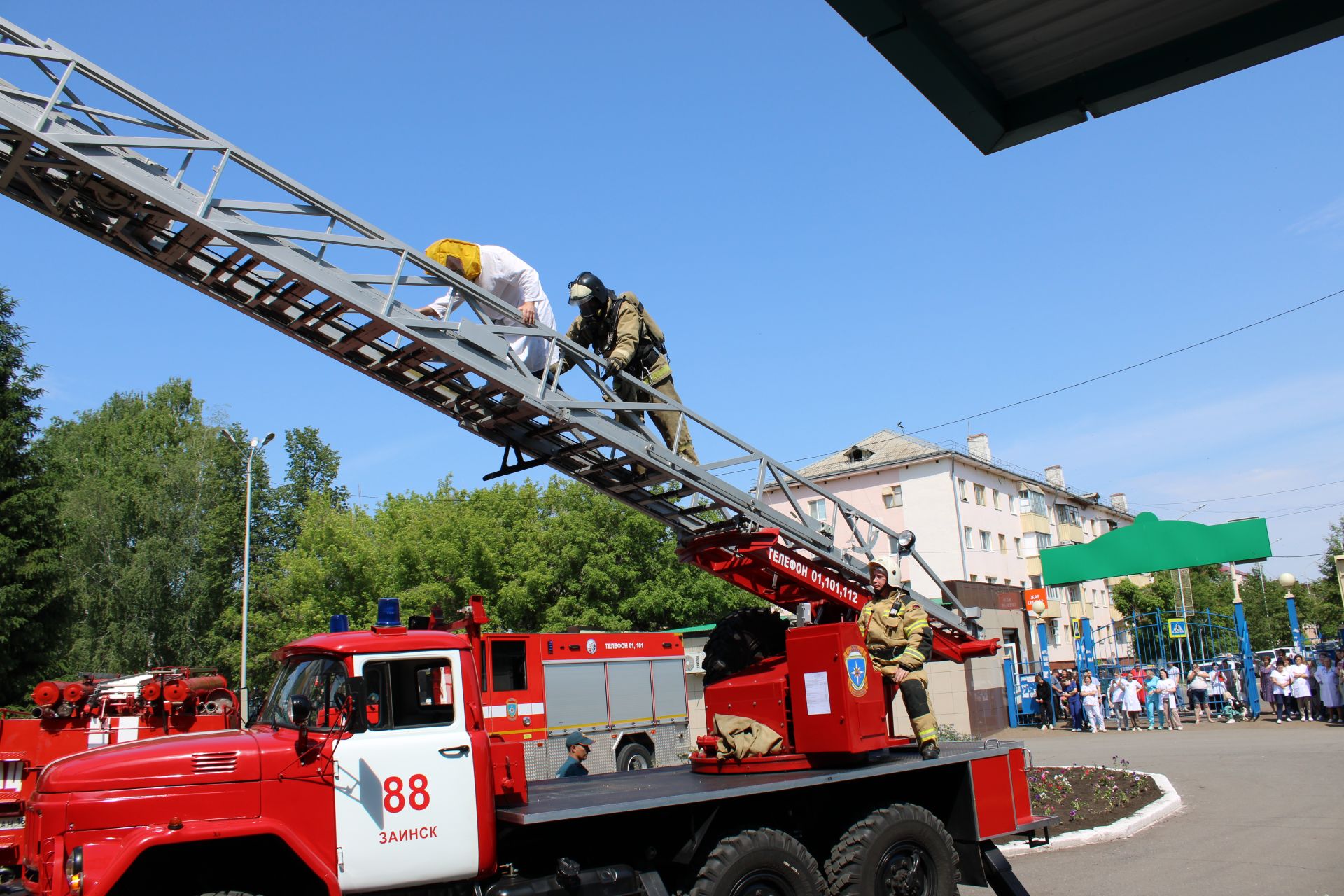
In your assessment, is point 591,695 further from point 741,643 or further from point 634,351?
point 634,351

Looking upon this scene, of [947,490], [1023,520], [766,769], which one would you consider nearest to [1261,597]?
[1023,520]

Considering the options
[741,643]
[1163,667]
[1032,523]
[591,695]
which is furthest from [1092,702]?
[1032,523]

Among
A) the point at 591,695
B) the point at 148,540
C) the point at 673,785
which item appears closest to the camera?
the point at 673,785

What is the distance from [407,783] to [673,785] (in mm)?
2140

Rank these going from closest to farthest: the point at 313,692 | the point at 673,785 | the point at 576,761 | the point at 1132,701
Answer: the point at 313,692
the point at 673,785
the point at 576,761
the point at 1132,701

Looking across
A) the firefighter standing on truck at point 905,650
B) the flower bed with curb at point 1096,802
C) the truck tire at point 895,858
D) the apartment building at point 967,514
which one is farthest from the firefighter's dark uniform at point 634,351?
the apartment building at point 967,514

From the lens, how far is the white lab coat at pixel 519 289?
7.80 meters

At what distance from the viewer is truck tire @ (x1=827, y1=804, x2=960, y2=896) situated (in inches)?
288

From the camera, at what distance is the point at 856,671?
7.69m

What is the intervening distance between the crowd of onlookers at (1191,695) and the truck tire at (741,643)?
20102 millimetres

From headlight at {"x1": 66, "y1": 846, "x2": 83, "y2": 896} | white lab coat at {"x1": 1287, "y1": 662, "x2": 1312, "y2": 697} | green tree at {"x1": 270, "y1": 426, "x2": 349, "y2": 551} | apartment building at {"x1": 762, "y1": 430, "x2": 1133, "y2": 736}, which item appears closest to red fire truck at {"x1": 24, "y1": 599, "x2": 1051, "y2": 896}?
headlight at {"x1": 66, "y1": 846, "x2": 83, "y2": 896}

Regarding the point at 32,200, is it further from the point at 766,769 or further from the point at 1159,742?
the point at 1159,742

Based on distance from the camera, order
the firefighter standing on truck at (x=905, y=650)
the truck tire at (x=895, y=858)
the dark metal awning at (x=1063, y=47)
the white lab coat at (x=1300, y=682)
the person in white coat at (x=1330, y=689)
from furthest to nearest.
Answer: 1. the white lab coat at (x=1300, y=682)
2. the person in white coat at (x=1330, y=689)
3. the firefighter standing on truck at (x=905, y=650)
4. the truck tire at (x=895, y=858)
5. the dark metal awning at (x=1063, y=47)

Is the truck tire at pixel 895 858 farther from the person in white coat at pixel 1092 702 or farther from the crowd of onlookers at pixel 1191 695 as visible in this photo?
the crowd of onlookers at pixel 1191 695
